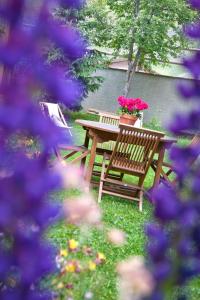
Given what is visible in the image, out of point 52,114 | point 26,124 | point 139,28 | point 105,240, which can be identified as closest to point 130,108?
point 105,240

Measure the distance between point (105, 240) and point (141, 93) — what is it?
15326 mm

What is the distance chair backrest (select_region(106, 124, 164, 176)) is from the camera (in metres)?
5.15

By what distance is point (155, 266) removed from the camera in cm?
66

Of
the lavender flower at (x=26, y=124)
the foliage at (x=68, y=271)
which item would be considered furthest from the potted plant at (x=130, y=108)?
A: the lavender flower at (x=26, y=124)

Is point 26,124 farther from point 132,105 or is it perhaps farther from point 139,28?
point 139,28

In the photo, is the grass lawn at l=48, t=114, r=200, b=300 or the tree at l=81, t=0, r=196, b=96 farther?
the tree at l=81, t=0, r=196, b=96

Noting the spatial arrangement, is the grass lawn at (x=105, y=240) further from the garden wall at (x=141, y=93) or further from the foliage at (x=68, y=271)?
the garden wall at (x=141, y=93)

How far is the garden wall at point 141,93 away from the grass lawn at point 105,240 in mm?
12826

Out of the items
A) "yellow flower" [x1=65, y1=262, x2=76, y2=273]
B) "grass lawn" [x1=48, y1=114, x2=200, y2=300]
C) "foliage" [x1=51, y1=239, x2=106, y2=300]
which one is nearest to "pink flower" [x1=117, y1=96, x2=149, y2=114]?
"grass lawn" [x1=48, y1=114, x2=200, y2=300]

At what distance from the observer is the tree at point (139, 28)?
56.1 ft

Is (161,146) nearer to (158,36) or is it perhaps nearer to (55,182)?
(55,182)

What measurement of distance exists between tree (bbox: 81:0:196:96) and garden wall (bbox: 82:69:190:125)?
0.56 meters

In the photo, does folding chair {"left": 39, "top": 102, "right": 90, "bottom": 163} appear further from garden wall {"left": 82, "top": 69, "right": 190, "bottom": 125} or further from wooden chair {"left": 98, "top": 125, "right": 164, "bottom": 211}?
garden wall {"left": 82, "top": 69, "right": 190, "bottom": 125}

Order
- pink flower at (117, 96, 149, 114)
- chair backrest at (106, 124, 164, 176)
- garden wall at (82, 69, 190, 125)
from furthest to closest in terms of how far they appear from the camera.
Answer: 1. garden wall at (82, 69, 190, 125)
2. pink flower at (117, 96, 149, 114)
3. chair backrest at (106, 124, 164, 176)
